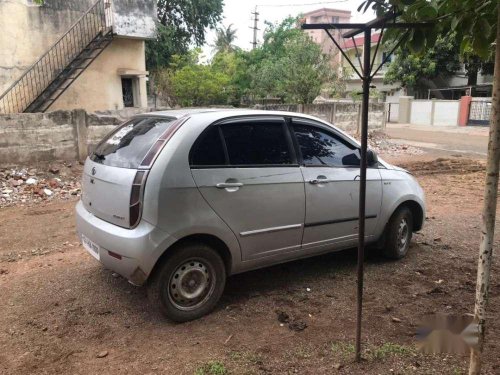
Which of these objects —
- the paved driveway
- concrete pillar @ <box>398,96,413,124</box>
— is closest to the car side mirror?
the paved driveway

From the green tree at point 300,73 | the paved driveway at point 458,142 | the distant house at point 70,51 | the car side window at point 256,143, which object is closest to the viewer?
the car side window at point 256,143

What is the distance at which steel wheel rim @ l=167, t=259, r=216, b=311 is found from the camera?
3520 millimetres

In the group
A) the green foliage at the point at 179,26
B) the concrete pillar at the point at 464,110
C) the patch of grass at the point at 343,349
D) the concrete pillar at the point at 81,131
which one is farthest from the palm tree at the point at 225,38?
the patch of grass at the point at 343,349

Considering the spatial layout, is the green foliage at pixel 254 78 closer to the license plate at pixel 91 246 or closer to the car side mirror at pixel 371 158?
the car side mirror at pixel 371 158

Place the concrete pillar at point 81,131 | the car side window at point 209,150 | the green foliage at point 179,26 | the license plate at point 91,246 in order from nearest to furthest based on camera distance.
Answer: the car side window at point 209,150 → the license plate at point 91,246 → the concrete pillar at point 81,131 → the green foliage at point 179,26

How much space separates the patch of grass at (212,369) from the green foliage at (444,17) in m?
2.50

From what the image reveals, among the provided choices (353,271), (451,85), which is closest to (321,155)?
(353,271)

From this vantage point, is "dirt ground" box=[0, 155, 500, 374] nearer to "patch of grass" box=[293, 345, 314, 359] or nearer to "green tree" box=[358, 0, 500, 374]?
"patch of grass" box=[293, 345, 314, 359]

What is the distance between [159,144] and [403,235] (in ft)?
10.0

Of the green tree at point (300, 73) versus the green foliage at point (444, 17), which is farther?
the green tree at point (300, 73)

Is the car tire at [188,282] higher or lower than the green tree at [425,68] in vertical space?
lower

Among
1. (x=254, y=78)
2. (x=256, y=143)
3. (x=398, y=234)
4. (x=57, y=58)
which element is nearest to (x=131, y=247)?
(x=256, y=143)

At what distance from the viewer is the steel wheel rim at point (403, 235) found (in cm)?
499

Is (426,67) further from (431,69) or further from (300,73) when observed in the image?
(300,73)
